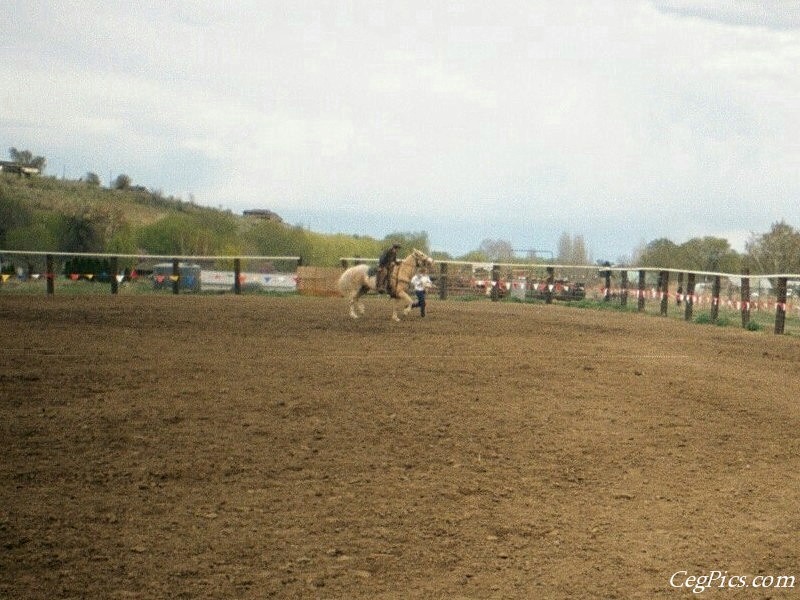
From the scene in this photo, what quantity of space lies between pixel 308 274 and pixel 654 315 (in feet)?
50.1

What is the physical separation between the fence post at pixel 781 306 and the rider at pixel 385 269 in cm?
984

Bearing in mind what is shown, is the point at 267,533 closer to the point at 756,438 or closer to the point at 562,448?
the point at 562,448

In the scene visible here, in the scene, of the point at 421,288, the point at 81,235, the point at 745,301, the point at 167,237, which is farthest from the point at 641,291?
the point at 81,235

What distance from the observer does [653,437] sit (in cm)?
1002

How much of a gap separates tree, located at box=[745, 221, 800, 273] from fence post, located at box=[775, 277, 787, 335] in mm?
23086

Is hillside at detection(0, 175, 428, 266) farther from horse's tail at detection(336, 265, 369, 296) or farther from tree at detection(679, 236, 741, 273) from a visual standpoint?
horse's tail at detection(336, 265, 369, 296)

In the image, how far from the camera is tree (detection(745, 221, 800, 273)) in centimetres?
4925

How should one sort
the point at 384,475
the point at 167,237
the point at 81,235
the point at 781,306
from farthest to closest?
the point at 167,237
the point at 81,235
the point at 781,306
the point at 384,475

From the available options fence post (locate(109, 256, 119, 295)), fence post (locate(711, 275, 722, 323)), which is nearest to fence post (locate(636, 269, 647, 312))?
fence post (locate(711, 275, 722, 323))

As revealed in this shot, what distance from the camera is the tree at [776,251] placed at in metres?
49.2

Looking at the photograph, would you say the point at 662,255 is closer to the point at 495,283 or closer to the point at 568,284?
the point at 568,284

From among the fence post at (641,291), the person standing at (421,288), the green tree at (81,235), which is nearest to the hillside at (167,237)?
the green tree at (81,235)

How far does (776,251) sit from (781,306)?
26.2m

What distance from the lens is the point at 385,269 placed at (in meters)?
26.1
